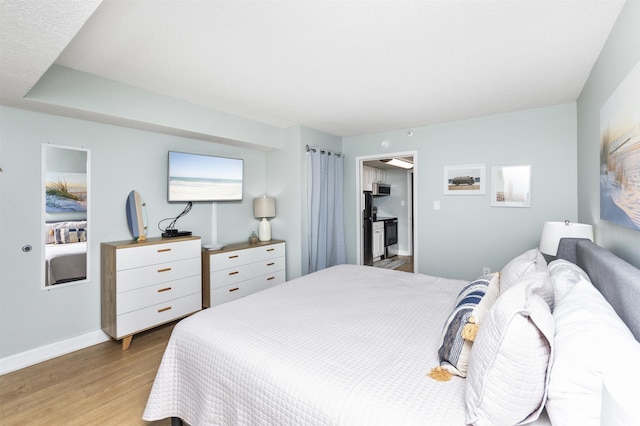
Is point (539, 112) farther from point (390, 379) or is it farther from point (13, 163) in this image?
point (13, 163)

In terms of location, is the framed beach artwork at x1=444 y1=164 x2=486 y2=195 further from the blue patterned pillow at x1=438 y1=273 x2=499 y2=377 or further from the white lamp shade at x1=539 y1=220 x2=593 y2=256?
the blue patterned pillow at x1=438 y1=273 x2=499 y2=377

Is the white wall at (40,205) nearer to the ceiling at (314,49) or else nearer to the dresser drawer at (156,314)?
the ceiling at (314,49)

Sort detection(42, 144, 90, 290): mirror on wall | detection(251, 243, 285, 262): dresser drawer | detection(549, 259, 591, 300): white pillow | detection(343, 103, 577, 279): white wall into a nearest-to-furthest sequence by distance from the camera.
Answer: detection(549, 259, 591, 300): white pillow, detection(42, 144, 90, 290): mirror on wall, detection(343, 103, 577, 279): white wall, detection(251, 243, 285, 262): dresser drawer

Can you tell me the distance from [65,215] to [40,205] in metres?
0.18

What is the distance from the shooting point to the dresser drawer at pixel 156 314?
8.70ft

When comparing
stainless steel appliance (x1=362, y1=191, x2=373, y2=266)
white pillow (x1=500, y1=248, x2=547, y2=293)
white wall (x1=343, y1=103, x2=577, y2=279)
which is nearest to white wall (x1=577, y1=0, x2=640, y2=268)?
white wall (x1=343, y1=103, x2=577, y2=279)

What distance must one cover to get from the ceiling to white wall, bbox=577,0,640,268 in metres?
0.11

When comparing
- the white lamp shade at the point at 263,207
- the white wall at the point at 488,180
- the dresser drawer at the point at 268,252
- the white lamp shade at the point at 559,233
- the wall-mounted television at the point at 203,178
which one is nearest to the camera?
the white lamp shade at the point at 559,233

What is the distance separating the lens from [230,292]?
11.5 feet

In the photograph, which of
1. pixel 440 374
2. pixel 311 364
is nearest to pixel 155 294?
pixel 311 364

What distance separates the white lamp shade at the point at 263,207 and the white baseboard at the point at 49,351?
2141mm

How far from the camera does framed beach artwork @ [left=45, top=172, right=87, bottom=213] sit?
2.53 metres

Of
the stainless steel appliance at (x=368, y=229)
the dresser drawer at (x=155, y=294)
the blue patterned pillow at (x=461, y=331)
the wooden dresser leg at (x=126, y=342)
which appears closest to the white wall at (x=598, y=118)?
the blue patterned pillow at (x=461, y=331)

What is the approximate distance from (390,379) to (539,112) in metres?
3.50
